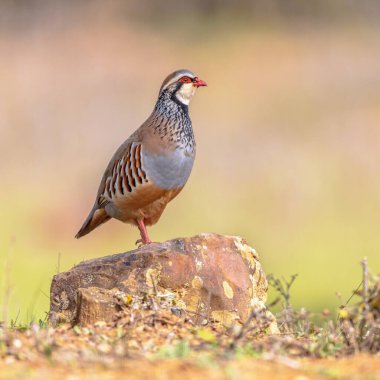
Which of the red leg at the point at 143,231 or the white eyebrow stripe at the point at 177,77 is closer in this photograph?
the red leg at the point at 143,231

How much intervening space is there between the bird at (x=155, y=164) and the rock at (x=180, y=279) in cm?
95

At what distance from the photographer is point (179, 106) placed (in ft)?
20.4

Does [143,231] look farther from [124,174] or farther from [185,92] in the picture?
[185,92]

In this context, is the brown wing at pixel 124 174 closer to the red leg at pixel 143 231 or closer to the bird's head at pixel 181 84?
the red leg at pixel 143 231

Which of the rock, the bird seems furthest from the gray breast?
the rock

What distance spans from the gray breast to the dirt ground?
2.51 m

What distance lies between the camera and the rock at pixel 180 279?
470 centimetres

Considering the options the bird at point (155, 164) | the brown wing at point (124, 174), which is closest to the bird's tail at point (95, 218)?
the bird at point (155, 164)

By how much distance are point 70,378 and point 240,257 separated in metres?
1.98

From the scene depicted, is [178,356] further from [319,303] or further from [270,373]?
[319,303]

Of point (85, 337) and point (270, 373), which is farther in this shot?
point (85, 337)

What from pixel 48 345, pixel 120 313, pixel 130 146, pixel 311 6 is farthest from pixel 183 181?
pixel 311 6

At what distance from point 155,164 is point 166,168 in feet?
0.21

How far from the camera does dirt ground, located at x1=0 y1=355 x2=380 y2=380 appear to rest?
10.3ft
